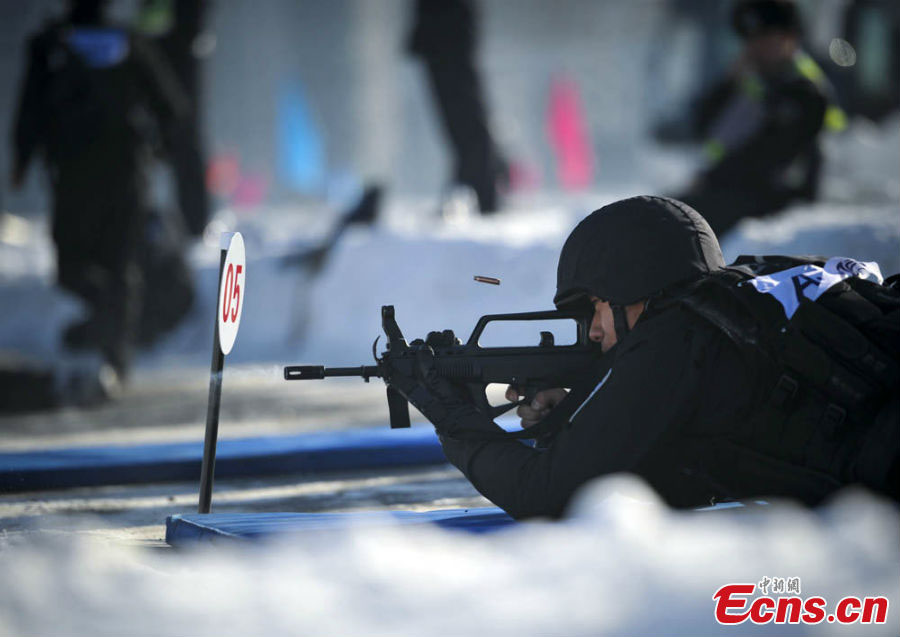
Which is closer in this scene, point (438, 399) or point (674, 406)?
point (674, 406)

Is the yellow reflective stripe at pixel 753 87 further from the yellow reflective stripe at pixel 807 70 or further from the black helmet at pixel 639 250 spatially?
the black helmet at pixel 639 250

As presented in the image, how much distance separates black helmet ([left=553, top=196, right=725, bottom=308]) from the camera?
3.42 meters

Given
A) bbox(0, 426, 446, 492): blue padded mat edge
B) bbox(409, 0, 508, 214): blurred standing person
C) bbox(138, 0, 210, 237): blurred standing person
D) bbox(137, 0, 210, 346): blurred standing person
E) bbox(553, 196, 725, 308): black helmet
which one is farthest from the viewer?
bbox(138, 0, 210, 237): blurred standing person

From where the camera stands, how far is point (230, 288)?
4309 millimetres

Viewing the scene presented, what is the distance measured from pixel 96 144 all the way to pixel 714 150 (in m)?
3.98

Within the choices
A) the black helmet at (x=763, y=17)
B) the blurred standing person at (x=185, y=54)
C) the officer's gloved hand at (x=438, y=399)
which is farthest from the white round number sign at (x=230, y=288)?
the blurred standing person at (x=185, y=54)

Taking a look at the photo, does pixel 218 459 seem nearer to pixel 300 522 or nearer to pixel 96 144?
pixel 300 522

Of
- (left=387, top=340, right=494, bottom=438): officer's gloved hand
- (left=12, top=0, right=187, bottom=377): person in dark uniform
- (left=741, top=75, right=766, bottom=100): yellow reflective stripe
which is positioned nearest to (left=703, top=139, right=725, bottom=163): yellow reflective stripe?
(left=741, top=75, right=766, bottom=100): yellow reflective stripe

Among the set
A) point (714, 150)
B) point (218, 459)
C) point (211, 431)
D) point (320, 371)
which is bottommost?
point (218, 459)

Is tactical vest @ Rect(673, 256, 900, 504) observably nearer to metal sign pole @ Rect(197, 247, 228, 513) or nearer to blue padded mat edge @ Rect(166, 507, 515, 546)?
blue padded mat edge @ Rect(166, 507, 515, 546)

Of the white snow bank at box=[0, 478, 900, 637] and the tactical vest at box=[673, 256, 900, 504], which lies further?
the tactical vest at box=[673, 256, 900, 504]

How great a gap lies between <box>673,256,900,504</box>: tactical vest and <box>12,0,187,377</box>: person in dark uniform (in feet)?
20.9

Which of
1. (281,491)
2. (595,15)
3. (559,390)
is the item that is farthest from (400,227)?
(595,15)

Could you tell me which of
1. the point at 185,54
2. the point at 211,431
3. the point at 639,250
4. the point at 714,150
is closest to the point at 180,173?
the point at 185,54
